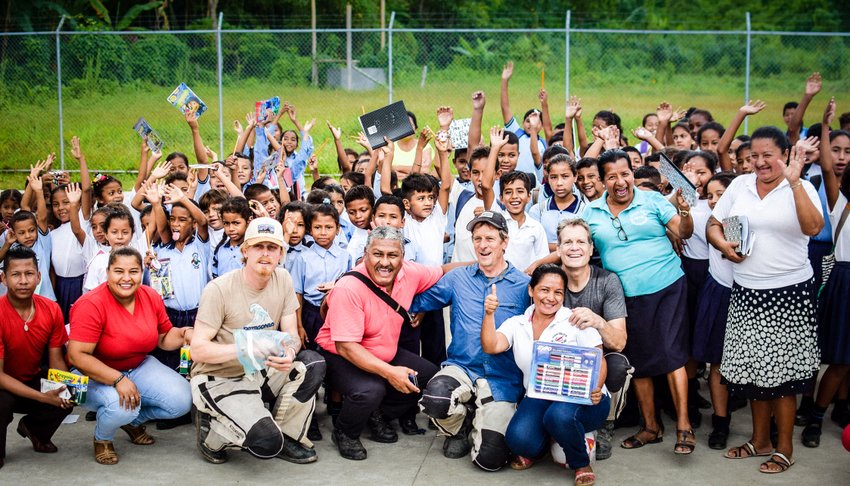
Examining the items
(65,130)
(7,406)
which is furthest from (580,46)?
(7,406)

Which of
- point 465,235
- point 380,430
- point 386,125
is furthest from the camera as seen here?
point 386,125

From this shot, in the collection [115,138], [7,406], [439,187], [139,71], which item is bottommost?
[7,406]

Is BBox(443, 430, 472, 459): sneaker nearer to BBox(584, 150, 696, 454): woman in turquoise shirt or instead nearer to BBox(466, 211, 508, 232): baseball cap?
BBox(584, 150, 696, 454): woman in turquoise shirt

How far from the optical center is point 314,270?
6.21 meters

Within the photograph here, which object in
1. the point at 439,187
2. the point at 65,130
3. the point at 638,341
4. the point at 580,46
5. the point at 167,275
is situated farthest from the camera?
the point at 580,46

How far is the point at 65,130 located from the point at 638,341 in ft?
45.0

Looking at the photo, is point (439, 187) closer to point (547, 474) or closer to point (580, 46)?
point (547, 474)

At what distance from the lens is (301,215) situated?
20.7 ft

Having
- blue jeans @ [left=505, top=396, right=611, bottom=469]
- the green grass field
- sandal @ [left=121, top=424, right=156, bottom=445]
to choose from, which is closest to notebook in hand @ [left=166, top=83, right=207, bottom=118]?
sandal @ [left=121, top=424, right=156, bottom=445]

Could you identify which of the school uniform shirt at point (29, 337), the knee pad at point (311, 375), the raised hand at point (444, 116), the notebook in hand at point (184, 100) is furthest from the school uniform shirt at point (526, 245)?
the notebook in hand at point (184, 100)

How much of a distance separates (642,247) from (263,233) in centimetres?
239

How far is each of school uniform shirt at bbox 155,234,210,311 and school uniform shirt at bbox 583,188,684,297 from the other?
284 centimetres

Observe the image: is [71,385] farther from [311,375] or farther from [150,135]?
[150,135]

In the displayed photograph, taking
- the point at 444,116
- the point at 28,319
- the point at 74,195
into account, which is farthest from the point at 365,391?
the point at 444,116
